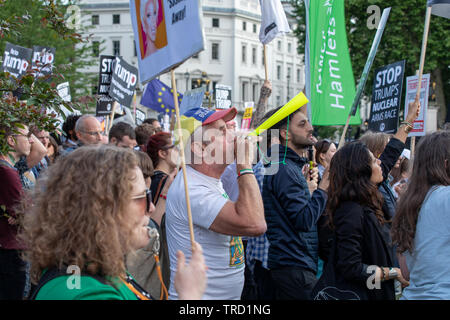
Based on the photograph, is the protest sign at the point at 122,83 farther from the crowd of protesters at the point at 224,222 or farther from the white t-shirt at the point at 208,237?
the white t-shirt at the point at 208,237

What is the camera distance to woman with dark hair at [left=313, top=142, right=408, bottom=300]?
3484 mm

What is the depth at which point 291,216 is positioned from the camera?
12.4 feet

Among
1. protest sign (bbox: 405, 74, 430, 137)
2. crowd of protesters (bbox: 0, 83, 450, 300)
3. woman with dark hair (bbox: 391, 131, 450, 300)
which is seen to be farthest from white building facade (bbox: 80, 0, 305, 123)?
woman with dark hair (bbox: 391, 131, 450, 300)

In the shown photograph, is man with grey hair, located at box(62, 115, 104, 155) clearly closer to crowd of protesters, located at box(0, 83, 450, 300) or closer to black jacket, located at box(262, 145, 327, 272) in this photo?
crowd of protesters, located at box(0, 83, 450, 300)

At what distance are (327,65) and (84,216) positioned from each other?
491 centimetres

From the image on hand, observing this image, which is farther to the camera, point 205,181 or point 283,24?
point 283,24

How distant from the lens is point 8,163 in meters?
4.52

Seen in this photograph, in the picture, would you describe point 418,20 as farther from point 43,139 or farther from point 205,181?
point 205,181

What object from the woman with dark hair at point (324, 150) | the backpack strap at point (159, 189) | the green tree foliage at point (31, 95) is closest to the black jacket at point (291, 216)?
the backpack strap at point (159, 189)

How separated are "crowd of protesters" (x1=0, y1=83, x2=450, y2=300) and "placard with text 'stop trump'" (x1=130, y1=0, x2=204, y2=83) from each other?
17.1 inches

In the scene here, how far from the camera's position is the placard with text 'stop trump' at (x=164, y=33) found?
2754mm

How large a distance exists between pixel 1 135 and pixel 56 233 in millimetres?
1912

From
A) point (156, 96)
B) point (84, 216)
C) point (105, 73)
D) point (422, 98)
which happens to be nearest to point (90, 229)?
point (84, 216)
